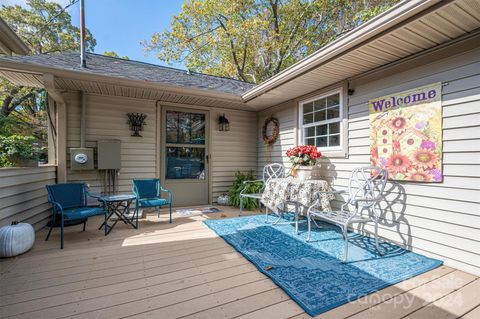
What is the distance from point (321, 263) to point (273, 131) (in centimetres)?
340

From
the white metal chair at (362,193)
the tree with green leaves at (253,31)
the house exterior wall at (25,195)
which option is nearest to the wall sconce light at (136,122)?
the house exterior wall at (25,195)

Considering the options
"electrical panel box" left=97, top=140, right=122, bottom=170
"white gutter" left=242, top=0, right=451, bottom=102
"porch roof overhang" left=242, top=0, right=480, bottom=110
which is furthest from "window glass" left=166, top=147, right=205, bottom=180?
"white gutter" left=242, top=0, right=451, bottom=102

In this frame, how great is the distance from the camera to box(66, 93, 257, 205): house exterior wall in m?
4.20

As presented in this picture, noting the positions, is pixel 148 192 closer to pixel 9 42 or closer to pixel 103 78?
pixel 103 78

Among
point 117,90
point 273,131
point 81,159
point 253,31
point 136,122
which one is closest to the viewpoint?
point 81,159

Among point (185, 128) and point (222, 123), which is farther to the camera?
point (222, 123)

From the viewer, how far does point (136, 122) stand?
4.52m

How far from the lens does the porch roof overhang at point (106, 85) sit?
316 centimetres

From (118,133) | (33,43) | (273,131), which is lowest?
(118,133)

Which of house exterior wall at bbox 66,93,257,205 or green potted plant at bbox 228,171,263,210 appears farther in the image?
green potted plant at bbox 228,171,263,210

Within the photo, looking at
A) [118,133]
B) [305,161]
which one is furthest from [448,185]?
[118,133]

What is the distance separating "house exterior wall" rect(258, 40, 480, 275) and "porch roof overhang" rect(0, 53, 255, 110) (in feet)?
9.97

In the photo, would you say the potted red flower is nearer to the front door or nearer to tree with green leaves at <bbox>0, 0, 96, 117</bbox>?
the front door

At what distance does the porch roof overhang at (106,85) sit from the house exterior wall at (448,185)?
9.97 feet
